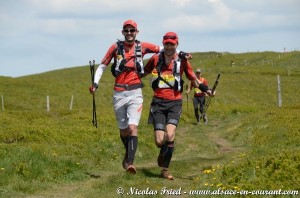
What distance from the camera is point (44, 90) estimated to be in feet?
204

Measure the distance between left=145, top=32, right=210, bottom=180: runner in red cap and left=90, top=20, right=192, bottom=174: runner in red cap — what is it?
13.8 inches

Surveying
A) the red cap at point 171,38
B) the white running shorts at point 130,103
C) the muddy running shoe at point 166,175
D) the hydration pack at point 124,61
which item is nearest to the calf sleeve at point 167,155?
the muddy running shoe at point 166,175

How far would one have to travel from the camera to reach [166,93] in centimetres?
1152

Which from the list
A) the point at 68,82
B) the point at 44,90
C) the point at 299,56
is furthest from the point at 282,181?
the point at 299,56

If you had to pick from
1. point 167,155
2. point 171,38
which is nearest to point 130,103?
point 167,155

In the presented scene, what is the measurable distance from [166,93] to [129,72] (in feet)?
3.38

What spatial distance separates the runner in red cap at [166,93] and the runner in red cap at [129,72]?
35 centimetres

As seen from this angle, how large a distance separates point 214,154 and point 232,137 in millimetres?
4539

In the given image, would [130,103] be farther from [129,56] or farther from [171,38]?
[171,38]

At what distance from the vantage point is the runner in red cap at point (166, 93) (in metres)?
11.4

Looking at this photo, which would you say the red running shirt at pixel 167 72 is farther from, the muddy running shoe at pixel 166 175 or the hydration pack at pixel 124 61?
the muddy running shoe at pixel 166 175

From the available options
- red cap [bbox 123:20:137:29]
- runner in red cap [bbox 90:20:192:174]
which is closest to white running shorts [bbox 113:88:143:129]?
runner in red cap [bbox 90:20:192:174]

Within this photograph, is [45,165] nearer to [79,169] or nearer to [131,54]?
[79,169]

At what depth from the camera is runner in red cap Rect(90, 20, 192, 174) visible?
11.6m
